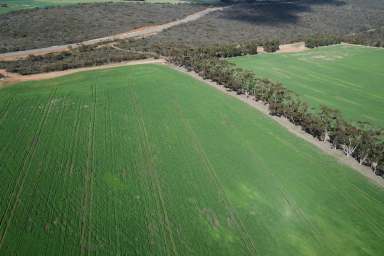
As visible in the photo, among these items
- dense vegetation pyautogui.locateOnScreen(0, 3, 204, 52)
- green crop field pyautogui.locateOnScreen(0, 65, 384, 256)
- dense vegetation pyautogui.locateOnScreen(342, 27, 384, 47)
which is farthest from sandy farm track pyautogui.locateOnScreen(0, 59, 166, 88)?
dense vegetation pyautogui.locateOnScreen(342, 27, 384, 47)

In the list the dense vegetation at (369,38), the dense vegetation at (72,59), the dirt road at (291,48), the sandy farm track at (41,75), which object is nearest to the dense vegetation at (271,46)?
the dirt road at (291,48)

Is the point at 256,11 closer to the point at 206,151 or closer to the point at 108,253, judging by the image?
the point at 206,151

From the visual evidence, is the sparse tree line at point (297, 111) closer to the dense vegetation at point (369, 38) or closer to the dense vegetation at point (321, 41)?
the dense vegetation at point (321, 41)

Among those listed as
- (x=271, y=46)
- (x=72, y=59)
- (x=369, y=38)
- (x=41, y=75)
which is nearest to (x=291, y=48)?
(x=271, y=46)

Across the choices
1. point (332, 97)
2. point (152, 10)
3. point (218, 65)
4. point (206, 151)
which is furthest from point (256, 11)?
point (206, 151)

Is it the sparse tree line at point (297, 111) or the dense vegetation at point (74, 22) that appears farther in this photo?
the dense vegetation at point (74, 22)

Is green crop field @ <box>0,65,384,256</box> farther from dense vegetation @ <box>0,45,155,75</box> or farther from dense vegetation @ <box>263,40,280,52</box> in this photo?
dense vegetation @ <box>263,40,280,52</box>
